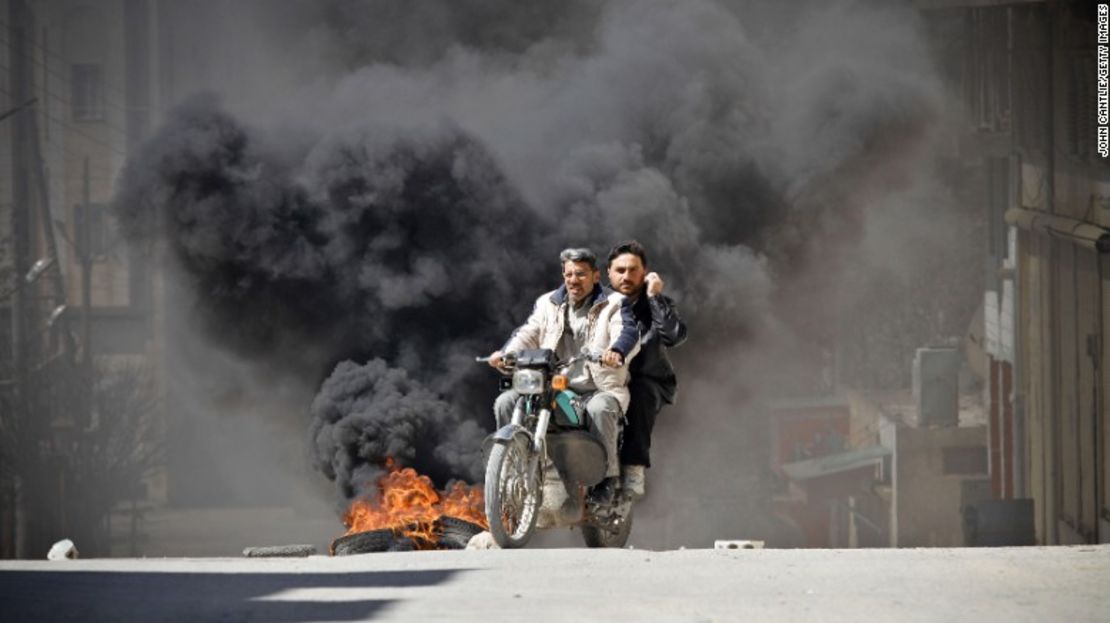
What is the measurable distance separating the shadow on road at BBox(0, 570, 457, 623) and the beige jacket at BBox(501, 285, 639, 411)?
5.79 feet

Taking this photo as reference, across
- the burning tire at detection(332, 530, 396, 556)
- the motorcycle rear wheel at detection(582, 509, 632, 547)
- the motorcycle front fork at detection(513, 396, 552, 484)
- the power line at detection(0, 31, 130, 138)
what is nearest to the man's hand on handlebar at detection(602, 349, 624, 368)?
the motorcycle front fork at detection(513, 396, 552, 484)

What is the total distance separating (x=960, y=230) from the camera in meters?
53.8

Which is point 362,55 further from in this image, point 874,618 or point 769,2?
point 874,618

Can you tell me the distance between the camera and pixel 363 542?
15.0 m

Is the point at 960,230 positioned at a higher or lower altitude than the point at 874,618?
higher

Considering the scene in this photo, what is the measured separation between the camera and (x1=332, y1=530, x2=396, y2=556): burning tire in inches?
572

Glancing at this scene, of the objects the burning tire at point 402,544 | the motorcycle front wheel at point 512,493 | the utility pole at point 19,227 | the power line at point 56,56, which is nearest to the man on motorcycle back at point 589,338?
the motorcycle front wheel at point 512,493

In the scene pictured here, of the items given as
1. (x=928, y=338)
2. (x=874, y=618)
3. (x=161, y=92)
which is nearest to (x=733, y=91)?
(x=161, y=92)

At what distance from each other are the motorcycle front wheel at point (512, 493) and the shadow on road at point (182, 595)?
2.70ft

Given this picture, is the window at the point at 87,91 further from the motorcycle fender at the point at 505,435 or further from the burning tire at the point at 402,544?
the motorcycle fender at the point at 505,435

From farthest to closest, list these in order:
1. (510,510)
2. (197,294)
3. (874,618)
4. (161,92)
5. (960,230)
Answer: (960,230)
(161,92)
(197,294)
(510,510)
(874,618)

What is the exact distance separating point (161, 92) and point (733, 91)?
14.9m

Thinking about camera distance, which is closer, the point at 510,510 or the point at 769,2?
the point at 510,510

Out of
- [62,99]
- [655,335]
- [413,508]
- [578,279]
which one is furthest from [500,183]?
[578,279]
